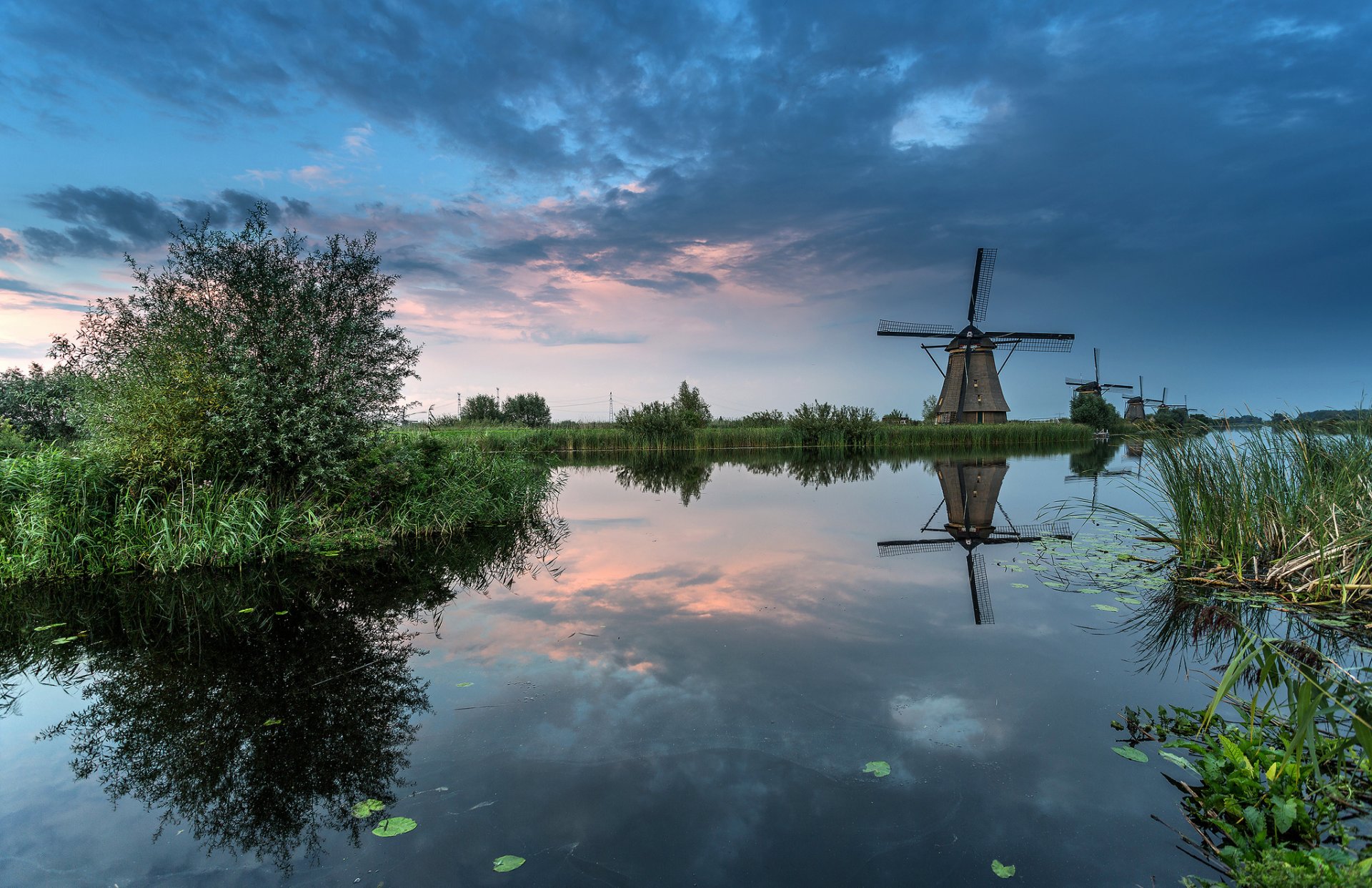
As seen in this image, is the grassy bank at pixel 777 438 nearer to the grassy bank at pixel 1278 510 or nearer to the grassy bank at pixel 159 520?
the grassy bank at pixel 159 520

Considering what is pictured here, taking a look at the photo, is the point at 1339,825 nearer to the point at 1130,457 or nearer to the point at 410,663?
the point at 410,663

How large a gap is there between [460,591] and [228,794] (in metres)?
4.97

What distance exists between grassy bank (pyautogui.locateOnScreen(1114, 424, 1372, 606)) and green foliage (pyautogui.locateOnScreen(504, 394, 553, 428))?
67.0 m

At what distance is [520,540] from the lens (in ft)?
42.1

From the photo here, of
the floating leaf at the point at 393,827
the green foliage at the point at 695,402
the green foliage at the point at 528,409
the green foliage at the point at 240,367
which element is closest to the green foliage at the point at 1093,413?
the green foliage at the point at 695,402

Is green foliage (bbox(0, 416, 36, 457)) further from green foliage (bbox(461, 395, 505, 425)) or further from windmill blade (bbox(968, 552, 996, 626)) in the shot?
green foliage (bbox(461, 395, 505, 425))

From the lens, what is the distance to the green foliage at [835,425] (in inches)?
1650

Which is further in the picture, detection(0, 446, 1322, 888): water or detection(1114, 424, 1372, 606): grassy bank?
detection(1114, 424, 1372, 606): grassy bank

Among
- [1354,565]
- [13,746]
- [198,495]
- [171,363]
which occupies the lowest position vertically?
[13,746]

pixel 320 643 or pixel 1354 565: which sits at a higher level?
pixel 1354 565

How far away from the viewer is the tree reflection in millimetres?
3973

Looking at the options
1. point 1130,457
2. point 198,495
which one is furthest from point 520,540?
point 1130,457

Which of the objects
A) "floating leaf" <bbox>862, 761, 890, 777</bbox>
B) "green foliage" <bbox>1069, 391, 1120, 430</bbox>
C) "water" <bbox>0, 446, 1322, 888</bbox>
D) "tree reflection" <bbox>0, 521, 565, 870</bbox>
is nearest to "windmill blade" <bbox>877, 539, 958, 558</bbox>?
"water" <bbox>0, 446, 1322, 888</bbox>

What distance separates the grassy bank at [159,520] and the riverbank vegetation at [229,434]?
26mm
